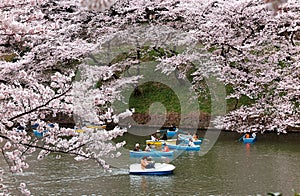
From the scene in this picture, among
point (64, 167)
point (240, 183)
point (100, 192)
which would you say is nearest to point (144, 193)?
point (100, 192)

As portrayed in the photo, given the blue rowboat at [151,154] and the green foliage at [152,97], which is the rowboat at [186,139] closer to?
the blue rowboat at [151,154]

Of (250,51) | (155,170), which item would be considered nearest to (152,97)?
(250,51)

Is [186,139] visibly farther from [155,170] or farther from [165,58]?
[165,58]

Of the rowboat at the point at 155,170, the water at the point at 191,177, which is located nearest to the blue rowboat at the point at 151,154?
the water at the point at 191,177

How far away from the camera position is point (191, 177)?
11.8 metres

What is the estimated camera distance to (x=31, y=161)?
45.2 feet

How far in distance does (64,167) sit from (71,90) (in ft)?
28.0

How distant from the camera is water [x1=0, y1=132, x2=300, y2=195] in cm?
1068

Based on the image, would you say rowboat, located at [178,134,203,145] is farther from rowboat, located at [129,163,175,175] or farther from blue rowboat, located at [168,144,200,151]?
rowboat, located at [129,163,175,175]

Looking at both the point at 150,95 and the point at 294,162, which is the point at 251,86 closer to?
the point at 294,162

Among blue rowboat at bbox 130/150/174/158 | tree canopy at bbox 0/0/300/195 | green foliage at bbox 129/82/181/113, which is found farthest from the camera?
green foliage at bbox 129/82/181/113

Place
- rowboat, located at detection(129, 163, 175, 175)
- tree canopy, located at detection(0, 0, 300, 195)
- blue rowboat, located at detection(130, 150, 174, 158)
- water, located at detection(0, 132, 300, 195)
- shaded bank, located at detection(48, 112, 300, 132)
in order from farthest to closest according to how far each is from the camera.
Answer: shaded bank, located at detection(48, 112, 300, 132)
blue rowboat, located at detection(130, 150, 174, 158)
rowboat, located at detection(129, 163, 175, 175)
water, located at detection(0, 132, 300, 195)
tree canopy, located at detection(0, 0, 300, 195)

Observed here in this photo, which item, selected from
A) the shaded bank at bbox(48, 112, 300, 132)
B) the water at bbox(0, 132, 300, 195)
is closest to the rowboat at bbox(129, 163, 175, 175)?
the water at bbox(0, 132, 300, 195)

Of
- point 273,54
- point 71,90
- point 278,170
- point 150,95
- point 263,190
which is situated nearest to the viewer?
point 71,90
